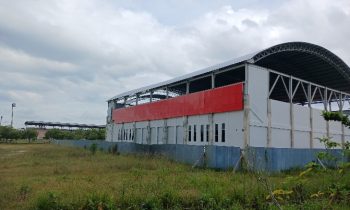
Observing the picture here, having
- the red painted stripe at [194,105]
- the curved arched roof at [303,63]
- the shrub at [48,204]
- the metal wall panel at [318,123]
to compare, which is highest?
the curved arched roof at [303,63]

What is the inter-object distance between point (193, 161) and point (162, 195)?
1288cm

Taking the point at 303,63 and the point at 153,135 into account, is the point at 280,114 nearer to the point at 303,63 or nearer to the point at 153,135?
the point at 303,63

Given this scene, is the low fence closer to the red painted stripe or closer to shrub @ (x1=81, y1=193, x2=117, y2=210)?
the red painted stripe

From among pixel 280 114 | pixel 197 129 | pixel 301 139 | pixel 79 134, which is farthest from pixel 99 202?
pixel 79 134

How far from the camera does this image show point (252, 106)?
1016 inches

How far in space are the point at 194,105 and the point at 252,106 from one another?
22.1 ft

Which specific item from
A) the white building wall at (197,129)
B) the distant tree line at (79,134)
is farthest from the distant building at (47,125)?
the white building wall at (197,129)

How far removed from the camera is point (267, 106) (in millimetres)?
27000

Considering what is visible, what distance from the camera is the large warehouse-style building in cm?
2633

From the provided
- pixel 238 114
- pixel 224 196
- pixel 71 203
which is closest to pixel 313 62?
pixel 238 114

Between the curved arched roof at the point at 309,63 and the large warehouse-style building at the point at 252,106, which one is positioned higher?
the curved arched roof at the point at 309,63

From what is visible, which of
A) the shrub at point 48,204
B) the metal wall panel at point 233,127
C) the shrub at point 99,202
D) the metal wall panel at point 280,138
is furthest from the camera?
the metal wall panel at point 280,138

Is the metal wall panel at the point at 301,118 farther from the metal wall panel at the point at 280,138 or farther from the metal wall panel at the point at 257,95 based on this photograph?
the metal wall panel at the point at 257,95

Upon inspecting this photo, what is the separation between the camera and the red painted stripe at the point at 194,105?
26703 mm
